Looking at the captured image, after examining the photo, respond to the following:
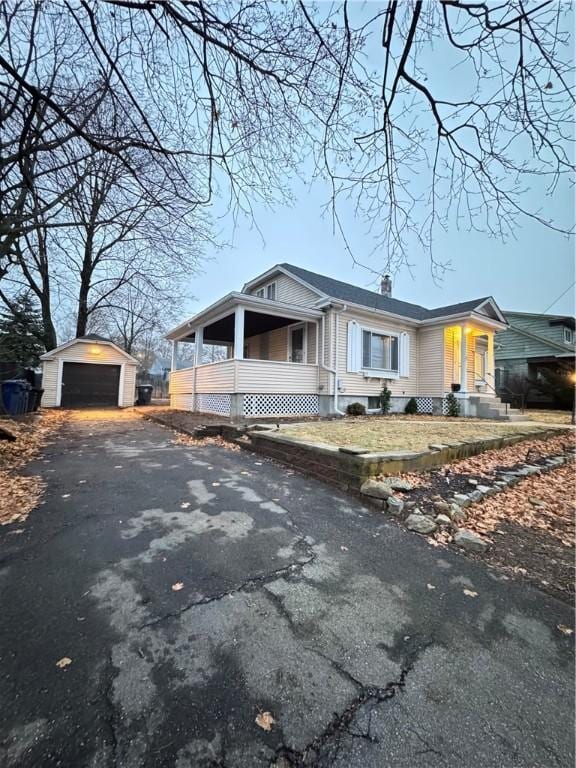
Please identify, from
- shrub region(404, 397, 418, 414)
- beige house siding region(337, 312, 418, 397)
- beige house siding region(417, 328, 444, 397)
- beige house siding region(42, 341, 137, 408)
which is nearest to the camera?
beige house siding region(337, 312, 418, 397)

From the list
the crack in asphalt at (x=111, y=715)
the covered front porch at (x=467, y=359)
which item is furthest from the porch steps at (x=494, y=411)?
the crack in asphalt at (x=111, y=715)

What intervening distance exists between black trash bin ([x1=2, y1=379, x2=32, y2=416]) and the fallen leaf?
38.5 ft

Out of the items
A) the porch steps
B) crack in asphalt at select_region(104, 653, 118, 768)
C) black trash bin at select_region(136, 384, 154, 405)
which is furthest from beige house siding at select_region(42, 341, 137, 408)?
crack in asphalt at select_region(104, 653, 118, 768)

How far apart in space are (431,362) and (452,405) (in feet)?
5.93

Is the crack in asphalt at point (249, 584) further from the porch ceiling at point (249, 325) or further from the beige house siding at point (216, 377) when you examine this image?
the porch ceiling at point (249, 325)

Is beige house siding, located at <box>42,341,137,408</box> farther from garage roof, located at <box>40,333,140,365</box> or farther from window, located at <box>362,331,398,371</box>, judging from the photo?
window, located at <box>362,331,398,371</box>

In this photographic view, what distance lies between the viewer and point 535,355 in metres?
17.2

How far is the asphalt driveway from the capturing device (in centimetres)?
112

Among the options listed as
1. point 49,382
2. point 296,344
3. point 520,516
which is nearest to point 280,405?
point 296,344

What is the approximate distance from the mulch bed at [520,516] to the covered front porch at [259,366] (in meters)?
5.49

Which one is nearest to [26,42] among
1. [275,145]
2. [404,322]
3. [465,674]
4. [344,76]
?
[275,145]

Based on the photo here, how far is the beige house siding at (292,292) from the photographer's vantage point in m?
10.9

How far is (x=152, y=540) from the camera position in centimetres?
256

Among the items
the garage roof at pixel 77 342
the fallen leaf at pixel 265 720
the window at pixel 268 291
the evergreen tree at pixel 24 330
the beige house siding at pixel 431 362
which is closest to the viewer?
the fallen leaf at pixel 265 720
